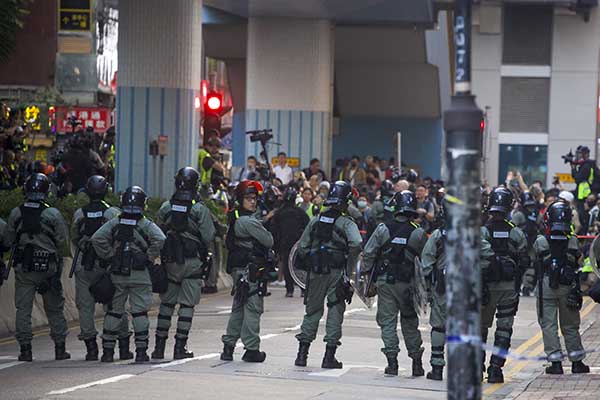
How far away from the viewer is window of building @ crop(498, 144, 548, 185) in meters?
45.2

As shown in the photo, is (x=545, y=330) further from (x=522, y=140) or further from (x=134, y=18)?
(x=522, y=140)

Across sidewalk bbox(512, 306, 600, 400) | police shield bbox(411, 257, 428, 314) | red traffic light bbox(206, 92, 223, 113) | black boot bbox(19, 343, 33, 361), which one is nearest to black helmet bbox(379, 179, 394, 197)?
red traffic light bbox(206, 92, 223, 113)

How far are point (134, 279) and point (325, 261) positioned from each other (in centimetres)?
204

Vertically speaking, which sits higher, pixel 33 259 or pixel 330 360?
pixel 33 259

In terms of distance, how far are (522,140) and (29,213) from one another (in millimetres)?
31306

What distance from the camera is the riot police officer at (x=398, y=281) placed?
50.3 feet

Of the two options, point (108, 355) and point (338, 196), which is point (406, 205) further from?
point (108, 355)

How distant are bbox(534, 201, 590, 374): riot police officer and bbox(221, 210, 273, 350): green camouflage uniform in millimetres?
2988

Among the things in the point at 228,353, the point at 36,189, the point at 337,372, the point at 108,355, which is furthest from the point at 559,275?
the point at 36,189

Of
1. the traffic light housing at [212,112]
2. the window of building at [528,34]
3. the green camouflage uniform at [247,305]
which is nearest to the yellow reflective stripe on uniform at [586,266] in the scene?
the traffic light housing at [212,112]

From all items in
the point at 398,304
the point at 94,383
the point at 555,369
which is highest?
the point at 398,304

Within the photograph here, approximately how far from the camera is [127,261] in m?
15.5

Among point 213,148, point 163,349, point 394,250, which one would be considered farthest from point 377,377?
point 213,148

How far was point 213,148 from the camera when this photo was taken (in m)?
27.3
